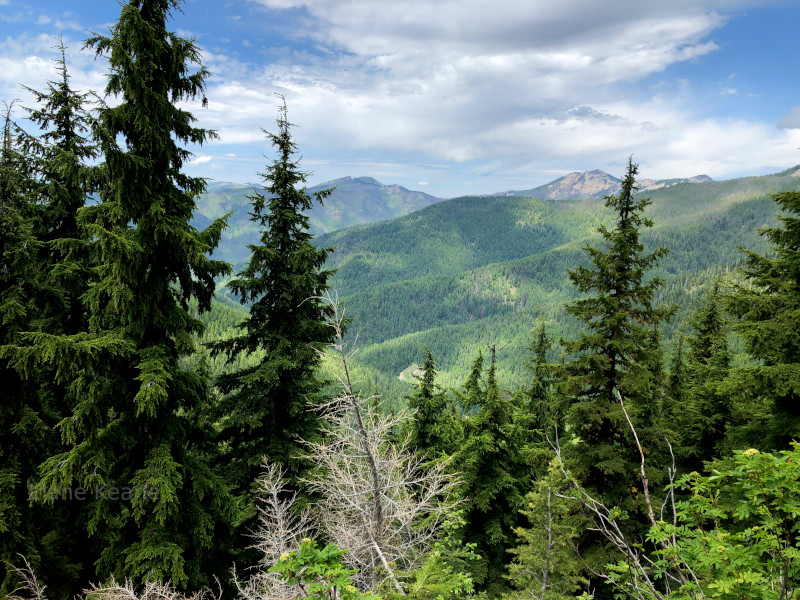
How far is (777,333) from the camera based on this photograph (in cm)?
897

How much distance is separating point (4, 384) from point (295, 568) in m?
11.3

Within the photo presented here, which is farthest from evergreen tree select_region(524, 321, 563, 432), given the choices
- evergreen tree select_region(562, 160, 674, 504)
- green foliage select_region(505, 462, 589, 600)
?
green foliage select_region(505, 462, 589, 600)

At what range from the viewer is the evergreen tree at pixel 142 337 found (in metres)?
7.51

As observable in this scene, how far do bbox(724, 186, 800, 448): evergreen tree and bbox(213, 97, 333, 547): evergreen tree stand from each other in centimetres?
1056

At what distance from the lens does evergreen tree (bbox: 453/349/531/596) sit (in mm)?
15445

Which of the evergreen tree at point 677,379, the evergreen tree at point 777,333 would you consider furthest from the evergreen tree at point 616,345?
the evergreen tree at point 677,379

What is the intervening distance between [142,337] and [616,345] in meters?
12.1

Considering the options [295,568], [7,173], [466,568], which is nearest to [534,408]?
[466,568]

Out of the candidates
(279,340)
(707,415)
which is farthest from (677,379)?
(279,340)

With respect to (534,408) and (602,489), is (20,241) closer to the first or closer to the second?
(602,489)

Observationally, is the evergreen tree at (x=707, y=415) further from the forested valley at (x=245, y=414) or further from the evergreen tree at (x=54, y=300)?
the evergreen tree at (x=54, y=300)

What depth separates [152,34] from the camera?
753 cm

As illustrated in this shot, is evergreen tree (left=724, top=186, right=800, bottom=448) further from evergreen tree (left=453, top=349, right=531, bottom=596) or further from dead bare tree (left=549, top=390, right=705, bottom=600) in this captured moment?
evergreen tree (left=453, top=349, right=531, bottom=596)

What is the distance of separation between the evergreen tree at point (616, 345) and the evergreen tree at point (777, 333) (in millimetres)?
2154
